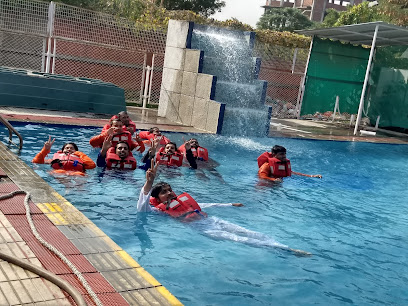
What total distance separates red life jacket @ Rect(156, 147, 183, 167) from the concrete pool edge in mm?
3266

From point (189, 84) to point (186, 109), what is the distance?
81 cm

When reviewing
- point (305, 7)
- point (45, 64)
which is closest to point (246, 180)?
point (45, 64)

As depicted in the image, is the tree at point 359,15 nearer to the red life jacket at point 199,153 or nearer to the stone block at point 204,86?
the stone block at point 204,86

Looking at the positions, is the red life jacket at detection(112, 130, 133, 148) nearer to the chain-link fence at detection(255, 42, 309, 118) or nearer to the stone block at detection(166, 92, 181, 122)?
the stone block at detection(166, 92, 181, 122)

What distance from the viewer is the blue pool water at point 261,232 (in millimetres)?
5144

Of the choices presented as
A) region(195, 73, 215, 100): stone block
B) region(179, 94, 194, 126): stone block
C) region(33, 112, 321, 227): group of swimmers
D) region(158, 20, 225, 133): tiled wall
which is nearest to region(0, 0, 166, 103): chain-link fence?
region(158, 20, 225, 133): tiled wall

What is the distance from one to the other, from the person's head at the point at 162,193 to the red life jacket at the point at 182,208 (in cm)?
7

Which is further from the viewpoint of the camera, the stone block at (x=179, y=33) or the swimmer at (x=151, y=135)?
the stone block at (x=179, y=33)

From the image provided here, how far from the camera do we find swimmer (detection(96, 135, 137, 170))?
8.76 metres

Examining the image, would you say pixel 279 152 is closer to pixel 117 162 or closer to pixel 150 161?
pixel 150 161

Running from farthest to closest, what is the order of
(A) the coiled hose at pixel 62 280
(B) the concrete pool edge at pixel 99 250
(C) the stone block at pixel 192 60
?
1. (C) the stone block at pixel 192 60
2. (B) the concrete pool edge at pixel 99 250
3. (A) the coiled hose at pixel 62 280

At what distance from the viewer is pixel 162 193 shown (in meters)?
6.73

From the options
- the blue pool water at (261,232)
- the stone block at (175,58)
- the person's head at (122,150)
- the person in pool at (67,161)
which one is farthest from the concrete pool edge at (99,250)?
the stone block at (175,58)

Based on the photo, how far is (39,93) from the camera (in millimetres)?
14172
